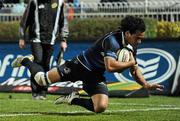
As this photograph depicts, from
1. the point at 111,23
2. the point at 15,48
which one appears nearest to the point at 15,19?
the point at 111,23

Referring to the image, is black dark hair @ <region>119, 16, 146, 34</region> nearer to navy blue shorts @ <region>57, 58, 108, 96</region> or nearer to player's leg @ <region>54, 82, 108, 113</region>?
navy blue shorts @ <region>57, 58, 108, 96</region>

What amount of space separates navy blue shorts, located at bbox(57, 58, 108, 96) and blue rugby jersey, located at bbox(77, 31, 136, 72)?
9 centimetres

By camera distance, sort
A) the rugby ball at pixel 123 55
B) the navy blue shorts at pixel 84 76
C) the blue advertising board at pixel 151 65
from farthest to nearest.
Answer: the blue advertising board at pixel 151 65
the navy blue shorts at pixel 84 76
the rugby ball at pixel 123 55

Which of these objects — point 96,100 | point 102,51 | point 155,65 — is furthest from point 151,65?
point 102,51

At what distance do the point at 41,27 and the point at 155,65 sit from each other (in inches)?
126

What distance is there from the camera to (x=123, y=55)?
9.09 m

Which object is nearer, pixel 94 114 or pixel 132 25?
pixel 132 25

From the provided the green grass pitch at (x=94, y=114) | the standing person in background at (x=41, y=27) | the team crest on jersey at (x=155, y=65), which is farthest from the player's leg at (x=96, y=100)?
the team crest on jersey at (x=155, y=65)

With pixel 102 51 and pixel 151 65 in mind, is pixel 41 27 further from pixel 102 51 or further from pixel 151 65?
pixel 102 51

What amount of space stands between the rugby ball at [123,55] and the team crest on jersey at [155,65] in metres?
5.53

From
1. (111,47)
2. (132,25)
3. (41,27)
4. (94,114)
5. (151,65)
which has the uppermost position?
(132,25)

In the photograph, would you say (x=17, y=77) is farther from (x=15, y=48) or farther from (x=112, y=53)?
(x=112, y=53)

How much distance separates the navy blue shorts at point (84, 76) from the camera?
9523 millimetres

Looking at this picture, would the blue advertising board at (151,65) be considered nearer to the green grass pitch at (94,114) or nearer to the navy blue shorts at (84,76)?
the green grass pitch at (94,114)
